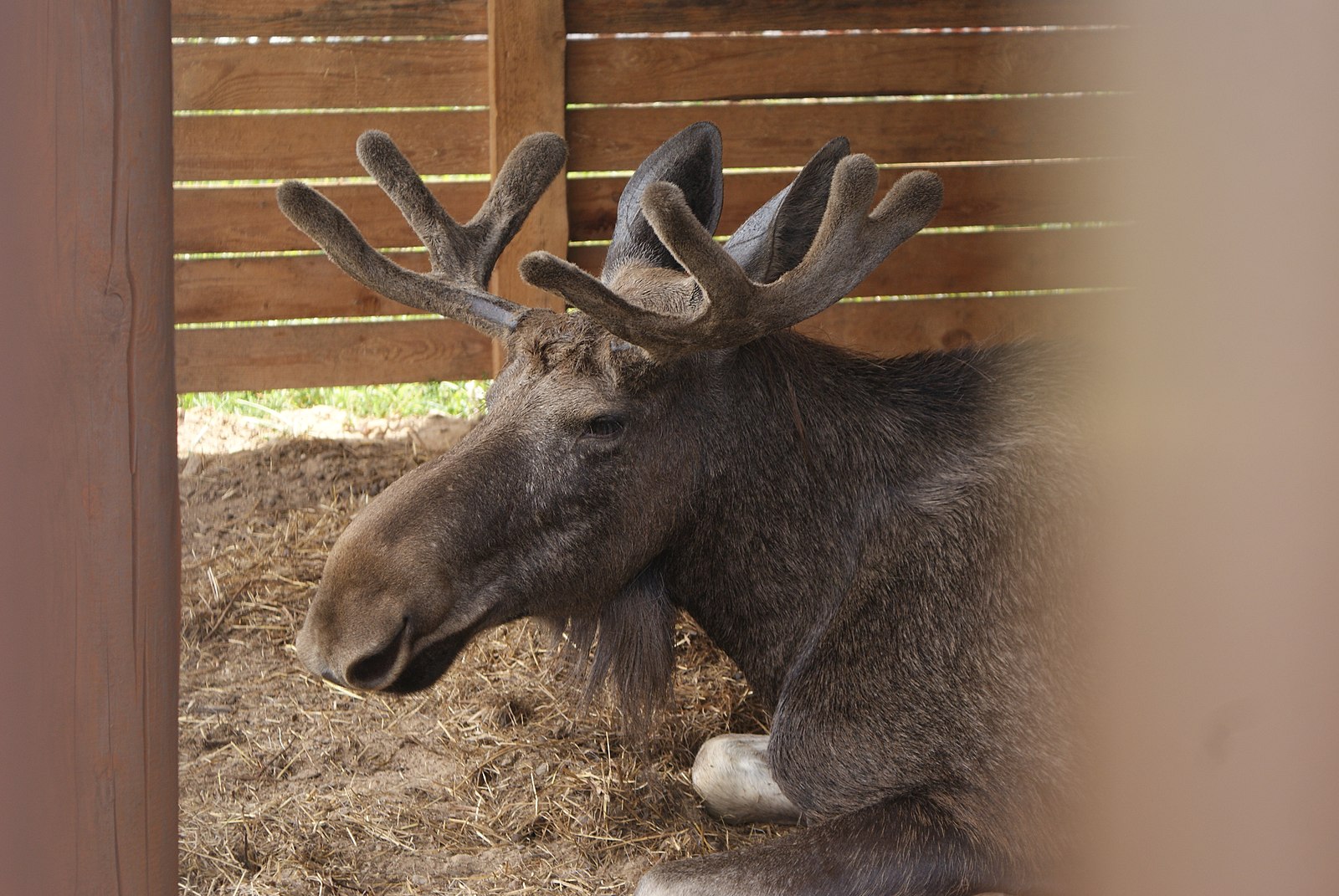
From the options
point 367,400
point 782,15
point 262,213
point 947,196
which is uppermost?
point 782,15

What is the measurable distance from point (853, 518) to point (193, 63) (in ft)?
13.8

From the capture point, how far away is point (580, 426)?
8.30 feet

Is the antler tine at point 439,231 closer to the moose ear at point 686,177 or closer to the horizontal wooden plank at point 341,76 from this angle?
the moose ear at point 686,177

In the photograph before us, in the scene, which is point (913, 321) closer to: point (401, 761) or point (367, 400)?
point (367, 400)

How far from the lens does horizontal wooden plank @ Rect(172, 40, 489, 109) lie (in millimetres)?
5543

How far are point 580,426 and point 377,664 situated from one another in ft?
2.06

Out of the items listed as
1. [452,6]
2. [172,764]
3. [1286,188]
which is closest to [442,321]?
[452,6]

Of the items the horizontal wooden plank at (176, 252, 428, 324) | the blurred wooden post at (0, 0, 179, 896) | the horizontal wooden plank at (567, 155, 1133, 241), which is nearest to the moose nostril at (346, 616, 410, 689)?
the blurred wooden post at (0, 0, 179, 896)

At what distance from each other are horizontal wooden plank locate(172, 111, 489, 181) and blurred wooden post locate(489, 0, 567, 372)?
0.40m

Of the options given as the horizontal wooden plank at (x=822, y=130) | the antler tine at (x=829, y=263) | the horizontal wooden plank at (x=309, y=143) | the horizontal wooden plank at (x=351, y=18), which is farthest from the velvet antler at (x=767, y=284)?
the horizontal wooden plank at (x=351, y=18)

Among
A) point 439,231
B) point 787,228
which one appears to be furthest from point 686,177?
point 439,231

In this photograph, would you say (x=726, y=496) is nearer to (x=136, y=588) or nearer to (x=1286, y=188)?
(x=136, y=588)

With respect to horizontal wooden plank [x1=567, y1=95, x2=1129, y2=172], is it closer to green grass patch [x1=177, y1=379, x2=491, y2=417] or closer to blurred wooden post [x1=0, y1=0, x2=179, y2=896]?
green grass patch [x1=177, y1=379, x2=491, y2=417]

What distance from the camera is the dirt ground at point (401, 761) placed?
2.86 m
